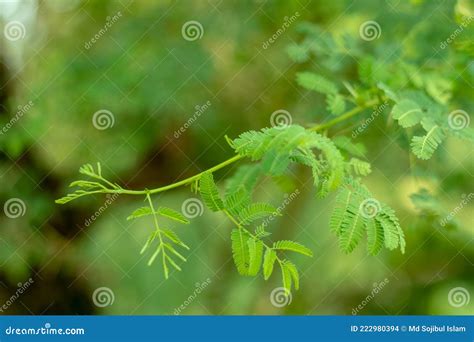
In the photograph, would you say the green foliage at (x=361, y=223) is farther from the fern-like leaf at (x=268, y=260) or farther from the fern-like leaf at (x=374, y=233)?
the fern-like leaf at (x=268, y=260)

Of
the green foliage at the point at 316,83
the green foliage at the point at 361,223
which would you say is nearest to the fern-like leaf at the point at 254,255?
the green foliage at the point at 361,223

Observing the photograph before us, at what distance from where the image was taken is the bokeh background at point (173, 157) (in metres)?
2.34

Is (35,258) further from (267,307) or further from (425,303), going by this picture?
(425,303)

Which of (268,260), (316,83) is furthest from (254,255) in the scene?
(316,83)

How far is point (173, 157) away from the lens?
9.13 feet

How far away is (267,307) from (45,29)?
1.40 m

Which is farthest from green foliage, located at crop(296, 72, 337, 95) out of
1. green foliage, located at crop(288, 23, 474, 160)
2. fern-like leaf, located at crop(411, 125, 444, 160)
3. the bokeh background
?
fern-like leaf, located at crop(411, 125, 444, 160)

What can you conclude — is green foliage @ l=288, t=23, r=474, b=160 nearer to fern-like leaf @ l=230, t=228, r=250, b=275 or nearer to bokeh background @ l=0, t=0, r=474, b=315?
bokeh background @ l=0, t=0, r=474, b=315

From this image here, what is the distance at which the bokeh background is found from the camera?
7.68 feet

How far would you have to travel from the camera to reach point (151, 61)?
2369 millimetres

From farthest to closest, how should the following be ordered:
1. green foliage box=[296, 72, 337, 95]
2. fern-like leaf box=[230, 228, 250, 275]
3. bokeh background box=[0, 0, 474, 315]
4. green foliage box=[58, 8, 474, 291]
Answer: bokeh background box=[0, 0, 474, 315] < green foliage box=[296, 72, 337, 95] < fern-like leaf box=[230, 228, 250, 275] < green foliage box=[58, 8, 474, 291]

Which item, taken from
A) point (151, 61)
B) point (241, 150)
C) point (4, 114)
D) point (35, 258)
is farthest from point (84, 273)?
point (241, 150)

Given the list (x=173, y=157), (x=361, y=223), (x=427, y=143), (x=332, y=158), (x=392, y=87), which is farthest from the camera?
(x=173, y=157)

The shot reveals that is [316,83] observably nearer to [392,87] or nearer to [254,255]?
[392,87]
